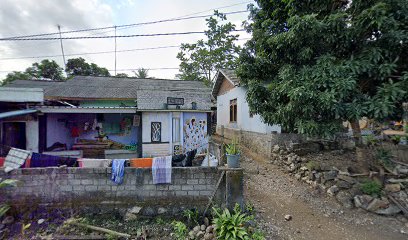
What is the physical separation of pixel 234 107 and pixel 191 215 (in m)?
9.62

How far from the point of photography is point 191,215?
193 inches

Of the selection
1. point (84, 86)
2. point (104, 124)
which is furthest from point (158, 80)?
point (104, 124)

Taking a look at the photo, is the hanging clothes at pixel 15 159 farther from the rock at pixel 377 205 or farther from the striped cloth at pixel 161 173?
the rock at pixel 377 205

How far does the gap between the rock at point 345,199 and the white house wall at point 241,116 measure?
3674 mm

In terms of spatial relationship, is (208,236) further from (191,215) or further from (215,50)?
(215,50)

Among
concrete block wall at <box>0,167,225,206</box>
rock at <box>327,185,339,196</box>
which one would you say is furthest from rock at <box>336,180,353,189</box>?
concrete block wall at <box>0,167,225,206</box>

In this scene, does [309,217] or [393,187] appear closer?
[309,217]

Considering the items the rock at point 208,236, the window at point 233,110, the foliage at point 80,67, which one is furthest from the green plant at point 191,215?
the foliage at point 80,67

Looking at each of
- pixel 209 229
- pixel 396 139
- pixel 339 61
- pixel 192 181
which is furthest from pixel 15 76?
pixel 396 139

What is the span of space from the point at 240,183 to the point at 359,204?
12.4 ft

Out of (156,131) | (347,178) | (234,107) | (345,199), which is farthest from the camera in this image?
(234,107)

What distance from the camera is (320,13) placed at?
19.7ft

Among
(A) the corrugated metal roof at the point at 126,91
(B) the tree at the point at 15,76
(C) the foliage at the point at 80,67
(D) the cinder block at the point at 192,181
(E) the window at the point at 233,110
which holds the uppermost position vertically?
(C) the foliage at the point at 80,67

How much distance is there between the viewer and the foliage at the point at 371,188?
581 cm
